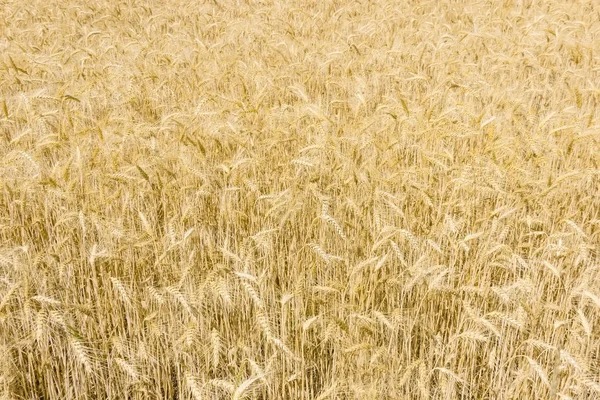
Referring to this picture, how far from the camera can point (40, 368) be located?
5.25ft

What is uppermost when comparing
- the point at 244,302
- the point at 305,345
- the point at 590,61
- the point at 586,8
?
the point at 586,8

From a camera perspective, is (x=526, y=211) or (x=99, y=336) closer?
(x=99, y=336)

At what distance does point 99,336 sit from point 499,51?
12.6 feet

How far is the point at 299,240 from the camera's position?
7.20 ft

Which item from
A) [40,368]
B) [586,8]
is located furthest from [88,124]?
[586,8]

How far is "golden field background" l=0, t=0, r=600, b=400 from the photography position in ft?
5.20

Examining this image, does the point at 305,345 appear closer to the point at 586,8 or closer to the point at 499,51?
the point at 499,51

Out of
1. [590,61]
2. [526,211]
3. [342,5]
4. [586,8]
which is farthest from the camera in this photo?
[342,5]

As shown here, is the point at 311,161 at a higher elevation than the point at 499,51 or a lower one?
lower

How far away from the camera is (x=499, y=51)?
4.18 m

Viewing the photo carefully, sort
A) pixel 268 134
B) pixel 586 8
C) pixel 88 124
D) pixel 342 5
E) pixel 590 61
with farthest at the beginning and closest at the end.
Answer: pixel 342 5 < pixel 586 8 < pixel 590 61 < pixel 88 124 < pixel 268 134

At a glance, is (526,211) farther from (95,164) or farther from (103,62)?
(103,62)

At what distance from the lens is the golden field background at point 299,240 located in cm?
158

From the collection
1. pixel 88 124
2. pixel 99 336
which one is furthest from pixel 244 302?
pixel 88 124
